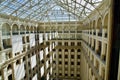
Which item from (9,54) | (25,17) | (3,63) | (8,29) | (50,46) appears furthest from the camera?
(50,46)

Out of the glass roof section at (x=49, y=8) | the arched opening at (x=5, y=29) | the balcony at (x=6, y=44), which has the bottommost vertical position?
the balcony at (x=6, y=44)

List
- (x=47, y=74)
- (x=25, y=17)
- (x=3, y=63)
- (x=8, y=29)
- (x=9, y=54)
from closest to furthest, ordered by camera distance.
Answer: (x=3, y=63), (x=9, y=54), (x=8, y=29), (x=25, y=17), (x=47, y=74)

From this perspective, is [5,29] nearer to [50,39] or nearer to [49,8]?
[49,8]

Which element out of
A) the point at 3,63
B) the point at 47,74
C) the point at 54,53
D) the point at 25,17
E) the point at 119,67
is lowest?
the point at 47,74

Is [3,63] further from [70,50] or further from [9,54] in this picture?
[70,50]

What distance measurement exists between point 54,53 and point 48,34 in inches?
298

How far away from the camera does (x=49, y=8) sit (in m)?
32.0

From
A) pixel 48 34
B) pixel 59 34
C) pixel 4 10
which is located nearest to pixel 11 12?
pixel 4 10

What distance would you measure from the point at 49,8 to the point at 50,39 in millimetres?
11146

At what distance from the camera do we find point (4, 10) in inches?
797

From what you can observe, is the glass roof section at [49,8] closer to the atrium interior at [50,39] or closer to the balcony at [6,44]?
the atrium interior at [50,39]

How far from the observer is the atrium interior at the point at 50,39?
60.3 feet

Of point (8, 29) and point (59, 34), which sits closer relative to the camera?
point (8, 29)

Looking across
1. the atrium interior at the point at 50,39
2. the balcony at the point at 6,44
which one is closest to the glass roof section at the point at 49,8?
the atrium interior at the point at 50,39
